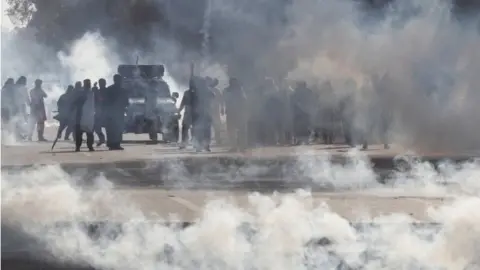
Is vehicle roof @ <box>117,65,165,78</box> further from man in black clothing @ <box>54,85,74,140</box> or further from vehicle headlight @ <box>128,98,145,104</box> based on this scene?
man in black clothing @ <box>54,85,74,140</box>

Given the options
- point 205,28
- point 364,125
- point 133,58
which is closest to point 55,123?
point 133,58

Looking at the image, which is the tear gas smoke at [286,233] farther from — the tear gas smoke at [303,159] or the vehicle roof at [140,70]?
the vehicle roof at [140,70]

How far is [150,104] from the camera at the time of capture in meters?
2.56

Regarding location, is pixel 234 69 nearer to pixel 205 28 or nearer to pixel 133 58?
pixel 205 28

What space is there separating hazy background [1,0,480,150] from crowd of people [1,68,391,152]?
0.14 ft

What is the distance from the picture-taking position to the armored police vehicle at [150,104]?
8.35 feet

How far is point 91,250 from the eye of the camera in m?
2.52

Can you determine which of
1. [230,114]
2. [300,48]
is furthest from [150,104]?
[300,48]

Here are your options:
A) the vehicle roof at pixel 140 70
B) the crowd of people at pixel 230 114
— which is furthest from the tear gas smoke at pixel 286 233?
the vehicle roof at pixel 140 70

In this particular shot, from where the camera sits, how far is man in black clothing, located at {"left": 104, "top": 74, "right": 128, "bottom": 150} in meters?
2.55

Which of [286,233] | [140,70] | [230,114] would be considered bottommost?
[286,233]

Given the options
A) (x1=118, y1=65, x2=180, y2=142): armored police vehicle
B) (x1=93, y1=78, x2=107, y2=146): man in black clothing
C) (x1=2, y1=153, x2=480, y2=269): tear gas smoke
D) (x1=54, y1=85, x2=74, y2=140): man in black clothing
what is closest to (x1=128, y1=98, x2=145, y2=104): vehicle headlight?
(x1=118, y1=65, x2=180, y2=142): armored police vehicle

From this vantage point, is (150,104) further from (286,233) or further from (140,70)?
(286,233)

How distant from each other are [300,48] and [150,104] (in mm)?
639
